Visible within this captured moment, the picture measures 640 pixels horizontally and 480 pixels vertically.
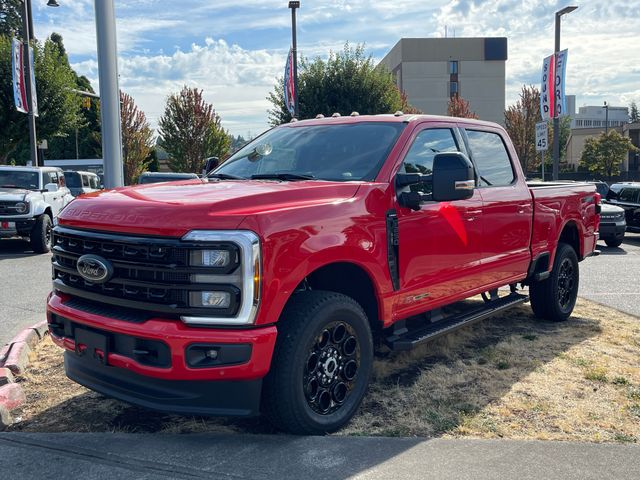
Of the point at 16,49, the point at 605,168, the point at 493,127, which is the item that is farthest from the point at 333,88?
the point at 605,168

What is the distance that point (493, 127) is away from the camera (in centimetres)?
603

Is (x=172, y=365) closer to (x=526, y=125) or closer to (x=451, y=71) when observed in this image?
(x=526, y=125)

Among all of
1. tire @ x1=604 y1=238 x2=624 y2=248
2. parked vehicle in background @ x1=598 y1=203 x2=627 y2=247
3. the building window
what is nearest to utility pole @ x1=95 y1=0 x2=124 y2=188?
parked vehicle in background @ x1=598 y1=203 x2=627 y2=247

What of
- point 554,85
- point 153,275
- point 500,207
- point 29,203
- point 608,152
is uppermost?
point 554,85

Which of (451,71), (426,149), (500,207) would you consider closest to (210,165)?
(426,149)

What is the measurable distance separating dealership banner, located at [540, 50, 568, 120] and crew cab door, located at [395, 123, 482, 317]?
639 inches

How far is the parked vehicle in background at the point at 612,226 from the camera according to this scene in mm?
14422

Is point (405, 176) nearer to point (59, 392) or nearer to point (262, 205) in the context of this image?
point (262, 205)

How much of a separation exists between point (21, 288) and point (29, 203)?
4.21 m

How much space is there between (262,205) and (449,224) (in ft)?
5.78

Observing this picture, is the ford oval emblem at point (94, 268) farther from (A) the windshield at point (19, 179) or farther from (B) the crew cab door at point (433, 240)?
(A) the windshield at point (19, 179)

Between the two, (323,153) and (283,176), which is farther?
(323,153)

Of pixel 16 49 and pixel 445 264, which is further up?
pixel 16 49

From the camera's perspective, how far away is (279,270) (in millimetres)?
3422
